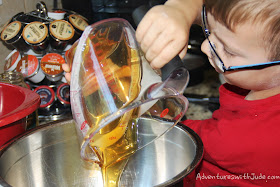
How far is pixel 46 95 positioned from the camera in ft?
3.32

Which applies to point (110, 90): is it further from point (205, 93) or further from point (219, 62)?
point (205, 93)

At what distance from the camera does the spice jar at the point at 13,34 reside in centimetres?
97

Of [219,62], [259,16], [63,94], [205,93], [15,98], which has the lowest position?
[205,93]

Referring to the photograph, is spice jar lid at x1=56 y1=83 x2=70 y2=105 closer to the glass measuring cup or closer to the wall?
the wall

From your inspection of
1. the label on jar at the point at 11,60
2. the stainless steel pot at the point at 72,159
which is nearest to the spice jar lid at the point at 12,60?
the label on jar at the point at 11,60

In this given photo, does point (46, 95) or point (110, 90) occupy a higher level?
point (110, 90)

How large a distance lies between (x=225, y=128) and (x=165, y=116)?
0.15 meters

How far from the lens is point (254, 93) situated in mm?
831

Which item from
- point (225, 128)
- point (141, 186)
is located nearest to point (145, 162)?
point (141, 186)

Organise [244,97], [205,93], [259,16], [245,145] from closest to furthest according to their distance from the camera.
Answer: [259,16] < [245,145] < [244,97] < [205,93]

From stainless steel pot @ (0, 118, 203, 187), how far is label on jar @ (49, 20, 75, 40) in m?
0.33

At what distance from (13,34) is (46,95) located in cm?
18

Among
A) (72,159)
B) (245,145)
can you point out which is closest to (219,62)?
(245,145)

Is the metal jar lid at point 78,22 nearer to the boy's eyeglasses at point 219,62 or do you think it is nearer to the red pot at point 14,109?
the red pot at point 14,109
